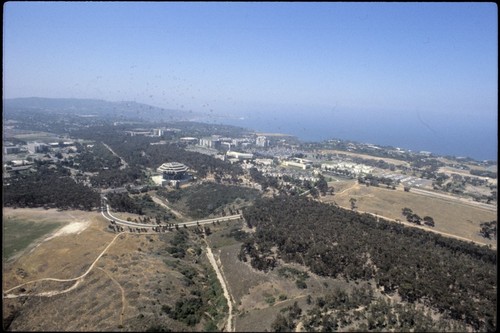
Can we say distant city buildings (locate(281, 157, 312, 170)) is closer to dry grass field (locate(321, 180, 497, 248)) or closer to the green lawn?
dry grass field (locate(321, 180, 497, 248))

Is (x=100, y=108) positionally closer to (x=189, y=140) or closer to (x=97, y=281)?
(x=189, y=140)

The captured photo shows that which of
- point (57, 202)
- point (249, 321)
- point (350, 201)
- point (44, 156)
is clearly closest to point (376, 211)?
point (350, 201)

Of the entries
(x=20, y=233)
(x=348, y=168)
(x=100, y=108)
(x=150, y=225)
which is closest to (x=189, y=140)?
(x=348, y=168)

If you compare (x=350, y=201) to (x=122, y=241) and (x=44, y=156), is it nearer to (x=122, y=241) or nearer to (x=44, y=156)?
(x=122, y=241)

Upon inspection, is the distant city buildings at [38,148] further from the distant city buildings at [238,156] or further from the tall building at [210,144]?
the distant city buildings at [238,156]

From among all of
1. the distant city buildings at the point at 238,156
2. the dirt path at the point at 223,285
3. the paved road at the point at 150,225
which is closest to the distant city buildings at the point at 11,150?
the distant city buildings at the point at 238,156

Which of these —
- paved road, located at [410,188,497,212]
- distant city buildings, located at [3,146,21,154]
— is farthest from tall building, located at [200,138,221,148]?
paved road, located at [410,188,497,212]
